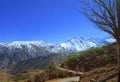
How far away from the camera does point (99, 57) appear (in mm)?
37438

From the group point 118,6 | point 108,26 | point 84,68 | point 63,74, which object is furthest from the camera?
point 84,68

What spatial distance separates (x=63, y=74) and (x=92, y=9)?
58.3ft

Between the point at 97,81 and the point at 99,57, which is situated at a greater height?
the point at 99,57

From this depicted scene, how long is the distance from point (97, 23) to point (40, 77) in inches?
762

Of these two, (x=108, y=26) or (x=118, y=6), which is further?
(x=108, y=26)

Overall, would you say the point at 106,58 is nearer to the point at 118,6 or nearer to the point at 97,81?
the point at 97,81

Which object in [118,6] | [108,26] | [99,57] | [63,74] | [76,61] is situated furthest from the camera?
[76,61]

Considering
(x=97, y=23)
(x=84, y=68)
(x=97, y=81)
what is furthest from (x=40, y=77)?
(x=97, y=23)

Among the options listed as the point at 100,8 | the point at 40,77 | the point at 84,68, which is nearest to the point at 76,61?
the point at 84,68

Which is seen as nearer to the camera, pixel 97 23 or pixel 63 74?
pixel 97 23

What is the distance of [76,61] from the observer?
44594 mm

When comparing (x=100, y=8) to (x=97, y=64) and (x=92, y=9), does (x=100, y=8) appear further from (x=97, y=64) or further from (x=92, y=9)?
(x=97, y=64)

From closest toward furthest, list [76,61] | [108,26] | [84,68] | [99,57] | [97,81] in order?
[108,26], [97,81], [99,57], [84,68], [76,61]

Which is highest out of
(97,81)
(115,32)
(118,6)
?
(118,6)
